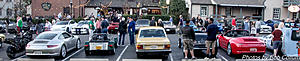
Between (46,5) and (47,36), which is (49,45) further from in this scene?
(46,5)

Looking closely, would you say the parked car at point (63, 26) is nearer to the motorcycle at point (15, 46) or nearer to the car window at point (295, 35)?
the motorcycle at point (15, 46)

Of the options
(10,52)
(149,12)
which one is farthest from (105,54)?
(149,12)

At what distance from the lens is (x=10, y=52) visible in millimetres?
12281

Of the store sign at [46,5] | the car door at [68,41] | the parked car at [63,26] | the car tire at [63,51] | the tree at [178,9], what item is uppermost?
A: the store sign at [46,5]

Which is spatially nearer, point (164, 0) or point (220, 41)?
point (220, 41)

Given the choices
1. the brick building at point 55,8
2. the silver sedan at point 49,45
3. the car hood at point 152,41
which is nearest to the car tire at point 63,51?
the silver sedan at point 49,45

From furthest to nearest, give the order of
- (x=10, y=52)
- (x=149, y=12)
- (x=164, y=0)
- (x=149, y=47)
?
(x=149, y=12), (x=164, y=0), (x=10, y=52), (x=149, y=47)

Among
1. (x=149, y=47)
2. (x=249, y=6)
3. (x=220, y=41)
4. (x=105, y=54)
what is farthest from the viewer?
(x=249, y=6)

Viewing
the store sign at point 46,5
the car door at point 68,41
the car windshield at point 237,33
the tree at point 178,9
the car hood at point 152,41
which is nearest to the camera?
the car hood at point 152,41

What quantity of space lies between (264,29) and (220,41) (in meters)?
12.8

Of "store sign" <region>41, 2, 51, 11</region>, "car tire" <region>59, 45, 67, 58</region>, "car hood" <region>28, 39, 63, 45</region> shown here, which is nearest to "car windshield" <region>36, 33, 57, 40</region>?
"car hood" <region>28, 39, 63, 45</region>

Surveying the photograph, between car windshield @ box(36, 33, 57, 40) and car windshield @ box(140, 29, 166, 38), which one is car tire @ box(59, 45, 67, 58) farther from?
car windshield @ box(140, 29, 166, 38)

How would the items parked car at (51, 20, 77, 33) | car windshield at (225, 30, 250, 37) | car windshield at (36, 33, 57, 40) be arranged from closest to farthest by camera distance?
car windshield at (36, 33, 57, 40) → car windshield at (225, 30, 250, 37) → parked car at (51, 20, 77, 33)

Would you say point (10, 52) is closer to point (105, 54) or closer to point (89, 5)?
point (105, 54)
